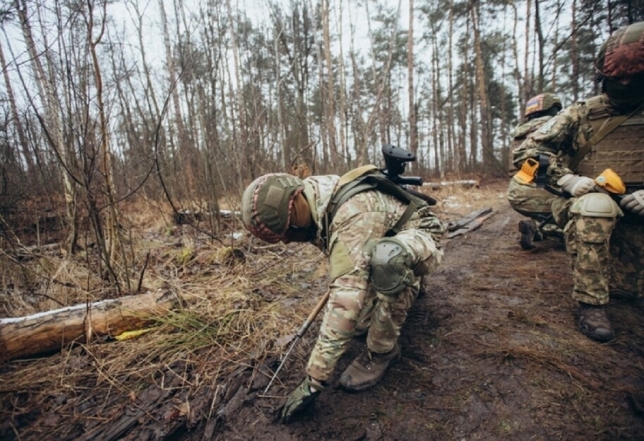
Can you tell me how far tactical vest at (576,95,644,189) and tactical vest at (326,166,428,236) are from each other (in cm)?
168

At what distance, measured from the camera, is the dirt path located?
1.41 meters

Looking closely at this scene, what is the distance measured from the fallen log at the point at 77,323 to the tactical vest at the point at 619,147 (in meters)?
3.60

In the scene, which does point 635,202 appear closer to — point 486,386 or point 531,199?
point 531,199

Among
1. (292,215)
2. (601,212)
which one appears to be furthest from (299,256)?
(601,212)

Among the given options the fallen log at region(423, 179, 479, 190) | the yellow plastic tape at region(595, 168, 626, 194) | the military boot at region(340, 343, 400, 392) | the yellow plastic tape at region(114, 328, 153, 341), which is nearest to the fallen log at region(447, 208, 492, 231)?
the yellow plastic tape at region(595, 168, 626, 194)

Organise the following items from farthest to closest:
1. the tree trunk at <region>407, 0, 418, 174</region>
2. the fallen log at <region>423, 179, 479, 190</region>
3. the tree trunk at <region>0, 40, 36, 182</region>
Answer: the tree trunk at <region>407, 0, 418, 174</region>, the fallen log at <region>423, 179, 479, 190</region>, the tree trunk at <region>0, 40, 36, 182</region>

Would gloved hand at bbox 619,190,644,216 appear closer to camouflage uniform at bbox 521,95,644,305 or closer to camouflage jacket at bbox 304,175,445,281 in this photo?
camouflage uniform at bbox 521,95,644,305

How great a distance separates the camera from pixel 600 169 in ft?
8.12

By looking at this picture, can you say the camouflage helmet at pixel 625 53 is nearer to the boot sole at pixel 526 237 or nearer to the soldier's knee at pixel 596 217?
the soldier's knee at pixel 596 217

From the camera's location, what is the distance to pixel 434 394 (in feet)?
5.35

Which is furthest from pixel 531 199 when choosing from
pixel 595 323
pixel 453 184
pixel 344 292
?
pixel 453 184

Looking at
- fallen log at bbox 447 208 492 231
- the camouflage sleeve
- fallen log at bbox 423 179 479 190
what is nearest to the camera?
the camouflage sleeve

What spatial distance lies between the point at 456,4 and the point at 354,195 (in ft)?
49.5

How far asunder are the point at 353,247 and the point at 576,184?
1797 millimetres
